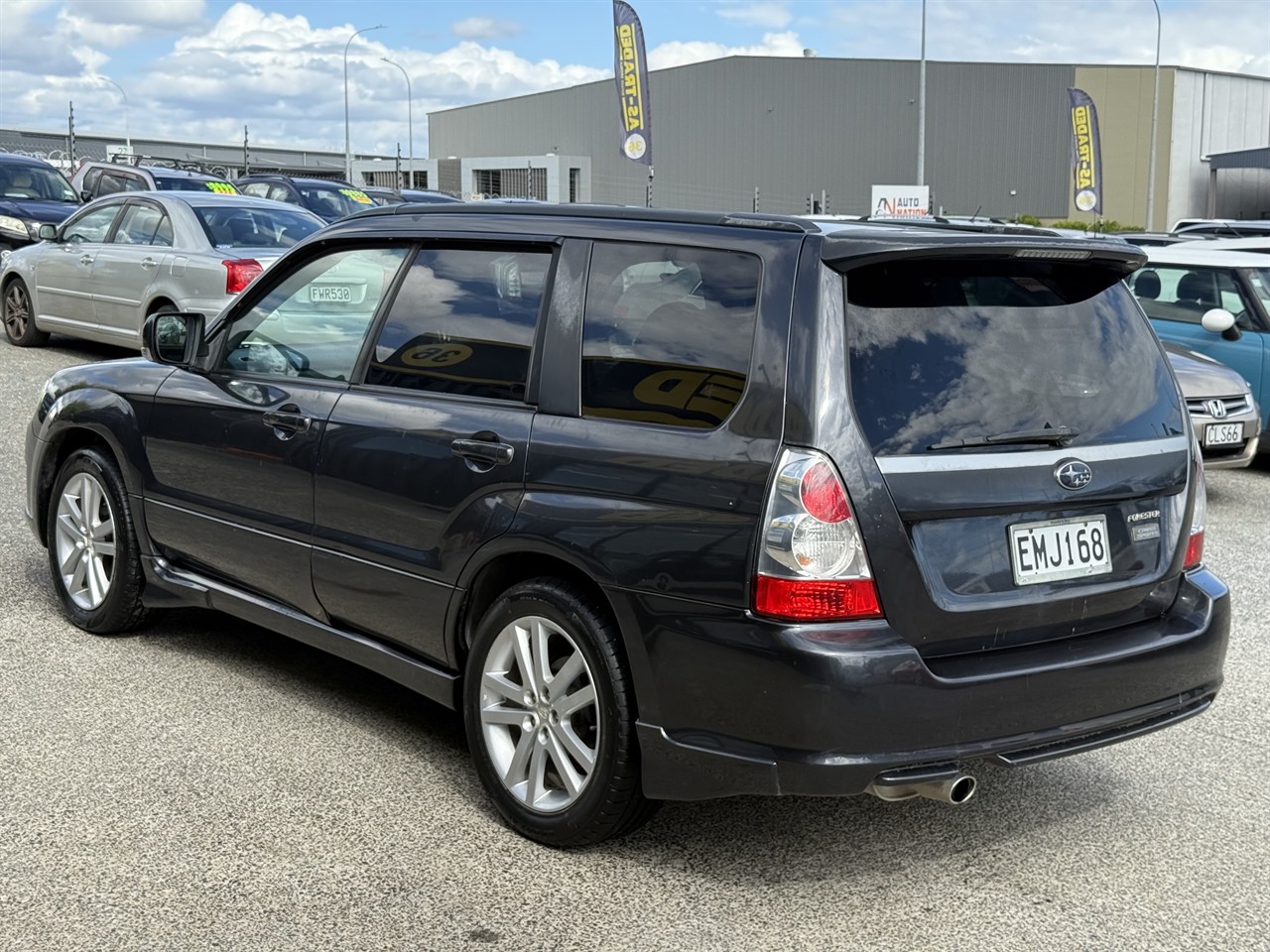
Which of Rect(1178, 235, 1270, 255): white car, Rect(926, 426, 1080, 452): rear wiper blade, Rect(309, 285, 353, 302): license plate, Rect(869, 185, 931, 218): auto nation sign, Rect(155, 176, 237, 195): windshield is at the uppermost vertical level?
Rect(869, 185, 931, 218): auto nation sign

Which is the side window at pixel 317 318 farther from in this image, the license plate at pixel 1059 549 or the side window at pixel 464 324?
the license plate at pixel 1059 549

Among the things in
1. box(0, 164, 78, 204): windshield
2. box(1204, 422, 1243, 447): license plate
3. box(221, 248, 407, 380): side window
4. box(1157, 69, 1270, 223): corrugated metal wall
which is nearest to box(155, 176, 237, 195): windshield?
box(0, 164, 78, 204): windshield

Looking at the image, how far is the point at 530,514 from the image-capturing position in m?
3.90

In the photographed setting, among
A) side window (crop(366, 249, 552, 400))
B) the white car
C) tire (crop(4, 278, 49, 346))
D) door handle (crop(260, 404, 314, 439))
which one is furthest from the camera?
tire (crop(4, 278, 49, 346))

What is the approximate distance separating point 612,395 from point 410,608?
38.8 inches

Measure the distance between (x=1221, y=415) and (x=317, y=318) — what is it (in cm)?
711

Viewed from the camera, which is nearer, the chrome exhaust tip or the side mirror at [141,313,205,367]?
the chrome exhaust tip

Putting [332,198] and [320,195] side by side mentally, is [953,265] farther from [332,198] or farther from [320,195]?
[320,195]

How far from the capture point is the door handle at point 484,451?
4.02m

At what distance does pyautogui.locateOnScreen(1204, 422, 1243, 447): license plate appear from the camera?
32.3 ft

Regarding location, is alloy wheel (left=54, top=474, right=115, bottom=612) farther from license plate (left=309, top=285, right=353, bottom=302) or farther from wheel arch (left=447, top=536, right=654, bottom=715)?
wheel arch (left=447, top=536, right=654, bottom=715)

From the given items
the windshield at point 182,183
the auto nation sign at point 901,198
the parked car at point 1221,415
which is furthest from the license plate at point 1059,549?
the auto nation sign at point 901,198

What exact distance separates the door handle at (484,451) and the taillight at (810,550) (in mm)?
896

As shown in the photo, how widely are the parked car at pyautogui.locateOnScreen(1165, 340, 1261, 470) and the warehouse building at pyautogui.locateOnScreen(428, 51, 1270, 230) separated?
5346 cm
